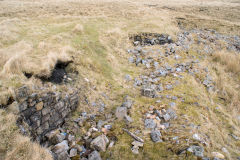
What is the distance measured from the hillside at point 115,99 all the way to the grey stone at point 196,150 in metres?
0.03

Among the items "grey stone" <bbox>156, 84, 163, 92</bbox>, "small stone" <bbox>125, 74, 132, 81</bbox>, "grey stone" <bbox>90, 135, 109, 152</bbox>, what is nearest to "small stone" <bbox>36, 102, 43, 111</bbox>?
"grey stone" <bbox>90, 135, 109, 152</bbox>

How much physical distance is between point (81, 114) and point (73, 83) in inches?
65.1

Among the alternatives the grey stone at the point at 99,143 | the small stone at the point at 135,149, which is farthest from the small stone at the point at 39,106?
the small stone at the point at 135,149

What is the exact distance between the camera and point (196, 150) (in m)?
5.10

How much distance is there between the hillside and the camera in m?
5.00

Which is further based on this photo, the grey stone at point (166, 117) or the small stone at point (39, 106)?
the grey stone at point (166, 117)

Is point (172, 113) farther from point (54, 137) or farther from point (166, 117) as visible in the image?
point (54, 137)

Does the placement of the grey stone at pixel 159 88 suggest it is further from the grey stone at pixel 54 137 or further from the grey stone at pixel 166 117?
the grey stone at pixel 54 137

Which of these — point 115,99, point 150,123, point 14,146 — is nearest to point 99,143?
point 150,123

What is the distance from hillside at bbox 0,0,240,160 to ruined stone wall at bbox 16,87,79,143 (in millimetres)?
30

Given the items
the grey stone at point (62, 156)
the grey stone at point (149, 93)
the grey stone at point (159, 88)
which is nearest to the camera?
the grey stone at point (62, 156)

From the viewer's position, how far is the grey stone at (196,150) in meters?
4.96

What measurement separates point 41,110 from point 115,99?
3842 millimetres

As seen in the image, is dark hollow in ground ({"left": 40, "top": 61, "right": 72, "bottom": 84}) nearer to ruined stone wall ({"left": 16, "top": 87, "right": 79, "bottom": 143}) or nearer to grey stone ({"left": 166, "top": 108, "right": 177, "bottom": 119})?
ruined stone wall ({"left": 16, "top": 87, "right": 79, "bottom": 143})
